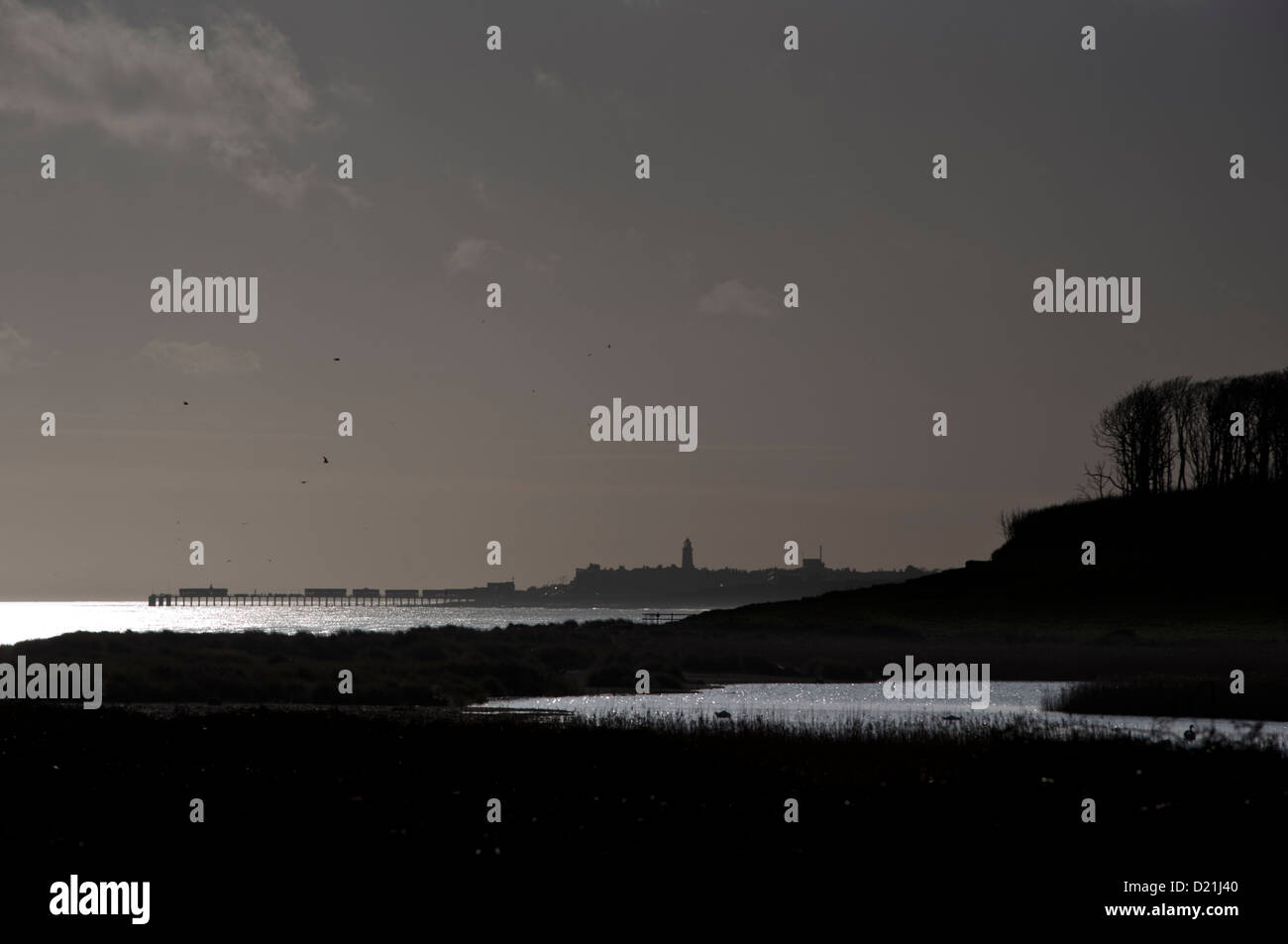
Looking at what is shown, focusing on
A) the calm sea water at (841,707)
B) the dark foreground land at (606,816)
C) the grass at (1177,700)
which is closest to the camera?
the dark foreground land at (606,816)

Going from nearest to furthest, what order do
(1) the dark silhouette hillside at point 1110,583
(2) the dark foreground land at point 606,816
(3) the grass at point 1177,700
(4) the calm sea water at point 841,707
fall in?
(2) the dark foreground land at point 606,816
(4) the calm sea water at point 841,707
(3) the grass at point 1177,700
(1) the dark silhouette hillside at point 1110,583

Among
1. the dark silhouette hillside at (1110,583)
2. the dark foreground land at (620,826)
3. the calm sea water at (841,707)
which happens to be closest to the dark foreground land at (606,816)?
the dark foreground land at (620,826)

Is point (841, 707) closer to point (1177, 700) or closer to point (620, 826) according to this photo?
point (1177, 700)

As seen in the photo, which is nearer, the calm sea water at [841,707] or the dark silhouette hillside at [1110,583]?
the calm sea water at [841,707]

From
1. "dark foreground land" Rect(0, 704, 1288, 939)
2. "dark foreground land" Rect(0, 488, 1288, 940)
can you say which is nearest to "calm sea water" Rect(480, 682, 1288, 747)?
"dark foreground land" Rect(0, 488, 1288, 940)

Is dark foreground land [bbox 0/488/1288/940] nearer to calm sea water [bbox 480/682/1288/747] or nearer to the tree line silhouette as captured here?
calm sea water [bbox 480/682/1288/747]

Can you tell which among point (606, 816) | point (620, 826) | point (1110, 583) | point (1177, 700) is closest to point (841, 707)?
point (1177, 700)

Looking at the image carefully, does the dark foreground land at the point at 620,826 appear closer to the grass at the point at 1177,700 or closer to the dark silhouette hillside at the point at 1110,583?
the grass at the point at 1177,700

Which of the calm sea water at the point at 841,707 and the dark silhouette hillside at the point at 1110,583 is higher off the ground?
the dark silhouette hillside at the point at 1110,583

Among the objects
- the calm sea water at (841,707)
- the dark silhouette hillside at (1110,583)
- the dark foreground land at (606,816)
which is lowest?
the calm sea water at (841,707)
